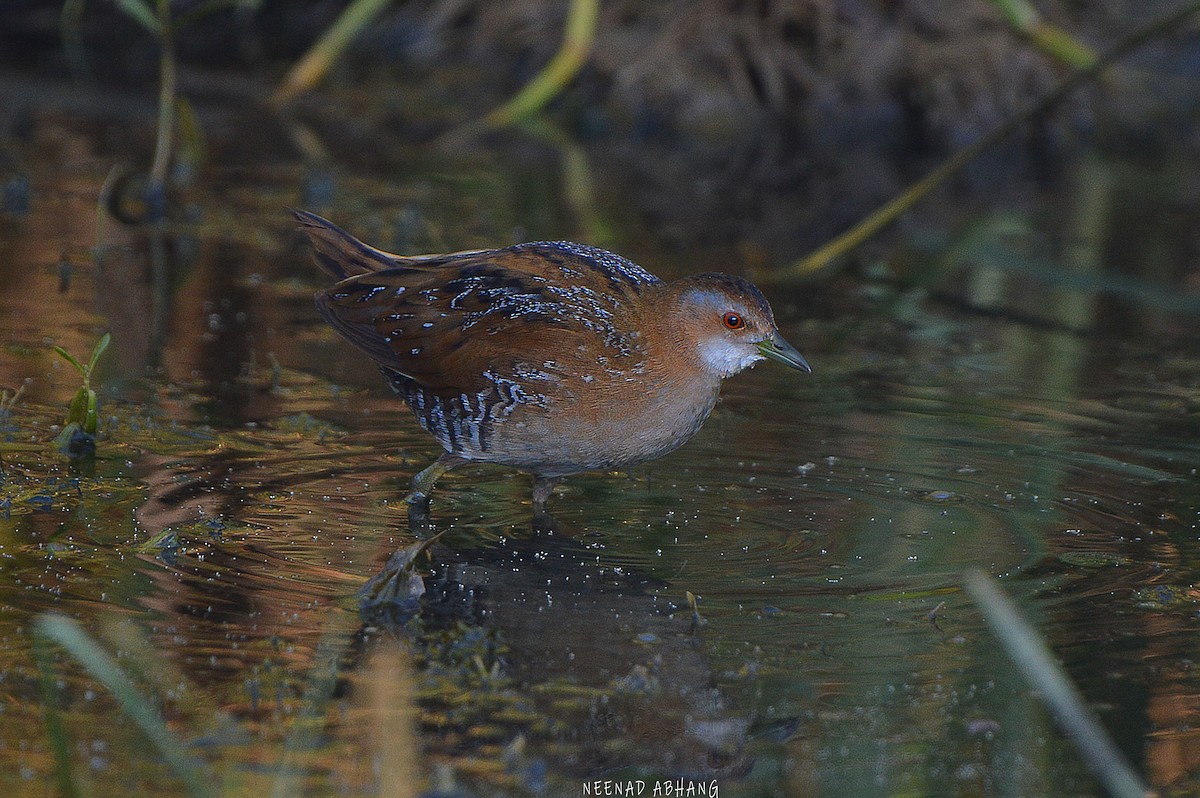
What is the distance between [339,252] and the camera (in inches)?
218

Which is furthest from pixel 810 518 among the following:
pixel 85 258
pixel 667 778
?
pixel 85 258

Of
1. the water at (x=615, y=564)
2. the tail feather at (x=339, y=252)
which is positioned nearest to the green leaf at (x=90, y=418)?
the water at (x=615, y=564)

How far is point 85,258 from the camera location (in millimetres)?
7691

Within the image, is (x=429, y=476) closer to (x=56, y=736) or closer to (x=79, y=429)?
(x=79, y=429)

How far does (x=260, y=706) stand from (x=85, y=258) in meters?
4.73

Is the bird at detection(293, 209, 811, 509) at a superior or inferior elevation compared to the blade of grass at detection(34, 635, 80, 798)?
superior

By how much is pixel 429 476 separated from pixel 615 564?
0.72m

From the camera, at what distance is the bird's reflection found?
11.3 feet

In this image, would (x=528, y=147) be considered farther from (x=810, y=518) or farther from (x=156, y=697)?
(x=156, y=697)

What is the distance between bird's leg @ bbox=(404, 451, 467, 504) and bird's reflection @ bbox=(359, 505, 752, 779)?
47 mm

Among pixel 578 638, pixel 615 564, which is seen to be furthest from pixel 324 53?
pixel 578 638

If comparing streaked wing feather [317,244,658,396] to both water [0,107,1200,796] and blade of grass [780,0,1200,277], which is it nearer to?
water [0,107,1200,796]

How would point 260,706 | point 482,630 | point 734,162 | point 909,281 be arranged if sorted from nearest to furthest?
point 260,706 → point 482,630 → point 909,281 → point 734,162

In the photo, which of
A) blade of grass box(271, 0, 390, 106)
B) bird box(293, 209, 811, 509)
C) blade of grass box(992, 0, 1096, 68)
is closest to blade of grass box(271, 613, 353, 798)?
bird box(293, 209, 811, 509)
